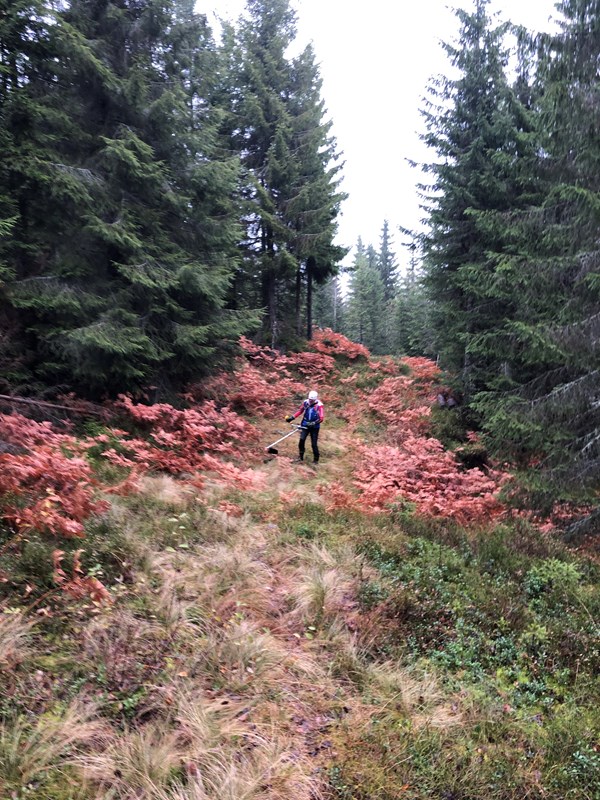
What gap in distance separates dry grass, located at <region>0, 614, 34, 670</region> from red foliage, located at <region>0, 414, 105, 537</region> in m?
1.13

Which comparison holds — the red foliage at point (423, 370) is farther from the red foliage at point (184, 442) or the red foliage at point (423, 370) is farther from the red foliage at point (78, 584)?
the red foliage at point (78, 584)

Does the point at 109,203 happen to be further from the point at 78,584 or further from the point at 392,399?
the point at 392,399

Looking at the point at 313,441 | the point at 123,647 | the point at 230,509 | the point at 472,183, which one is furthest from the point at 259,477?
the point at 472,183

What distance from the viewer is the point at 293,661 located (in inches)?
163

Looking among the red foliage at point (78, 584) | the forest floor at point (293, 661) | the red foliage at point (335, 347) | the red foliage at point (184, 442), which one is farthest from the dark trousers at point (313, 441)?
the red foliage at point (335, 347)

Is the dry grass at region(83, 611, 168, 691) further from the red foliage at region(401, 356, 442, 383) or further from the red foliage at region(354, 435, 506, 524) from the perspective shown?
the red foliage at region(401, 356, 442, 383)

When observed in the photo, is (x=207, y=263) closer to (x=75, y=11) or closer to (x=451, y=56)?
(x=75, y=11)

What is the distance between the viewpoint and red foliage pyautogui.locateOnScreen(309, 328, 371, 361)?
75.9 feet

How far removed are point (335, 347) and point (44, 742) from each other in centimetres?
2239

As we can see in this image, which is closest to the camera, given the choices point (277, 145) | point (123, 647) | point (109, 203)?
point (123, 647)

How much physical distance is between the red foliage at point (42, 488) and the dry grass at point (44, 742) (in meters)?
2.04

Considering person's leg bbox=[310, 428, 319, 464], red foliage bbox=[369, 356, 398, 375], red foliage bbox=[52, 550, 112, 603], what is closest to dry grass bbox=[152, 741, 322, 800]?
red foliage bbox=[52, 550, 112, 603]

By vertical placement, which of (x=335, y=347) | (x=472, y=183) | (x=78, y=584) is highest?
(x=472, y=183)

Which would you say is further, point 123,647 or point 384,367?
point 384,367
